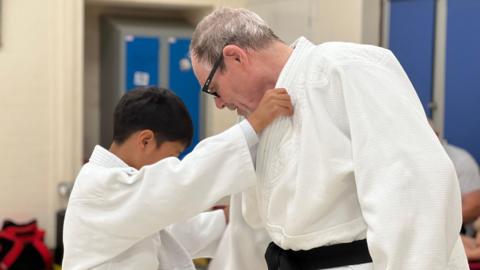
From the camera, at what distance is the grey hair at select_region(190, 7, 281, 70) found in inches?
58.3

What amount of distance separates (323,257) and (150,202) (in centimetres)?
43

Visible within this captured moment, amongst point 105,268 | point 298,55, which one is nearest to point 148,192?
point 105,268

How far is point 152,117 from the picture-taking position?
6.45 ft

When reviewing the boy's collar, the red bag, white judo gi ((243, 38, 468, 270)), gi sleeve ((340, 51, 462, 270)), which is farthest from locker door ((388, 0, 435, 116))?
gi sleeve ((340, 51, 462, 270))

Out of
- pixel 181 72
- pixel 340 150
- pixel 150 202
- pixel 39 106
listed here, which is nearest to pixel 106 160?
pixel 150 202

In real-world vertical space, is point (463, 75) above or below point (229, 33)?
below

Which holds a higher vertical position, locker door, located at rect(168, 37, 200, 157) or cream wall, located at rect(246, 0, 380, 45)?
cream wall, located at rect(246, 0, 380, 45)

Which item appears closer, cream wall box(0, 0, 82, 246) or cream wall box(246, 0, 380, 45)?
cream wall box(246, 0, 380, 45)

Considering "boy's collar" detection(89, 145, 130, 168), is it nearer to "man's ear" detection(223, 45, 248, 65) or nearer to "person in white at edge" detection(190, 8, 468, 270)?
"person in white at edge" detection(190, 8, 468, 270)

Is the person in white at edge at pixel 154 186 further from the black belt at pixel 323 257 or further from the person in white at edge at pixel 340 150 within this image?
the black belt at pixel 323 257

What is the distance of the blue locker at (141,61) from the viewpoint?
5816mm

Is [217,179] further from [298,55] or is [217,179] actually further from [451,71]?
[451,71]

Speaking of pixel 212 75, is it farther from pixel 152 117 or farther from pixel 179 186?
pixel 152 117

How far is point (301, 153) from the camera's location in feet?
4.56
